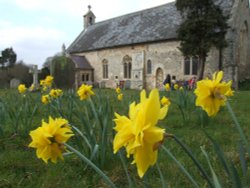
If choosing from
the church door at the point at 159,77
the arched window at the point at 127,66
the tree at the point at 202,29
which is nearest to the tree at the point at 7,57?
the arched window at the point at 127,66

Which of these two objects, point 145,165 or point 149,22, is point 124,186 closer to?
point 145,165

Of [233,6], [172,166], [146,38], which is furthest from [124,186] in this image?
[146,38]

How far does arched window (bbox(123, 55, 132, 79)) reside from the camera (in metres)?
28.0

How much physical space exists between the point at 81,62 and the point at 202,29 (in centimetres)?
1567

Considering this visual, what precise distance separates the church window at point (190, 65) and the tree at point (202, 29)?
2891mm

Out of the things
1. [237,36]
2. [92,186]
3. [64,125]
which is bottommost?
[92,186]

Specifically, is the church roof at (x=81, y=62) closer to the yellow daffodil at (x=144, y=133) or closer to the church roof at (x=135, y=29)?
the church roof at (x=135, y=29)

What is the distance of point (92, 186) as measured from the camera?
2.45 m

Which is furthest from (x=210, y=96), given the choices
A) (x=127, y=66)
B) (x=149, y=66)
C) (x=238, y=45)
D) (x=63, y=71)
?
(x=63, y=71)

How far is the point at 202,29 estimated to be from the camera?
60.7 ft

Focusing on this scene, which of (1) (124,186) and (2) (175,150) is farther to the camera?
(2) (175,150)

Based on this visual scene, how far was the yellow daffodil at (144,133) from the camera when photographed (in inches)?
31.8

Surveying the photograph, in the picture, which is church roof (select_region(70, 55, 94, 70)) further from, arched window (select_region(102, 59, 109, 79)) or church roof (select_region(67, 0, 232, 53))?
arched window (select_region(102, 59, 109, 79))

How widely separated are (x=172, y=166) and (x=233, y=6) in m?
21.4
